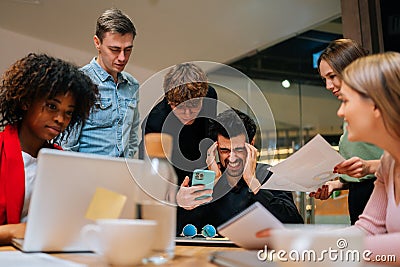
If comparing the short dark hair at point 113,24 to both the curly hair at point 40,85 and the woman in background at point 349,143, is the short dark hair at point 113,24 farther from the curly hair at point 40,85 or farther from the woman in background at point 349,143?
the woman in background at point 349,143

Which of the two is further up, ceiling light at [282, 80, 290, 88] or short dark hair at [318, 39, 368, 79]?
ceiling light at [282, 80, 290, 88]

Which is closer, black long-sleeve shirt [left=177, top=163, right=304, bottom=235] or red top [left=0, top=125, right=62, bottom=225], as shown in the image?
red top [left=0, top=125, right=62, bottom=225]

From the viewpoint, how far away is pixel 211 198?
4.08 ft

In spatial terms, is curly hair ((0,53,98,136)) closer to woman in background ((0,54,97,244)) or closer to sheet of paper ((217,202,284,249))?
woman in background ((0,54,97,244))

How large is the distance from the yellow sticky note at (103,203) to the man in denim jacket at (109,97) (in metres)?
1.07

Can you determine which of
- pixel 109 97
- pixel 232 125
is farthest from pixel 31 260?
pixel 109 97

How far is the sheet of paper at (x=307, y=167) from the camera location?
1.10 m

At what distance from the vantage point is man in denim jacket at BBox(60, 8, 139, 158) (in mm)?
1951

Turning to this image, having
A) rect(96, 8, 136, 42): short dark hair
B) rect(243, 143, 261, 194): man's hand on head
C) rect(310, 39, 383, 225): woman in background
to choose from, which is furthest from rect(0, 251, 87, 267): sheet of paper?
rect(96, 8, 136, 42): short dark hair

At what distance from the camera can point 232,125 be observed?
1358 millimetres

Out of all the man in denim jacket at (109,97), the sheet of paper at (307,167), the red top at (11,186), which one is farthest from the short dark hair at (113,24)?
the sheet of paper at (307,167)

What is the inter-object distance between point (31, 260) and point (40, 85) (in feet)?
2.08

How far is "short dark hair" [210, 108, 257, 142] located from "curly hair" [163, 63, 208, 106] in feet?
0.31

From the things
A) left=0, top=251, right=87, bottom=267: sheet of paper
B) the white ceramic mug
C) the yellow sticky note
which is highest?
the yellow sticky note
